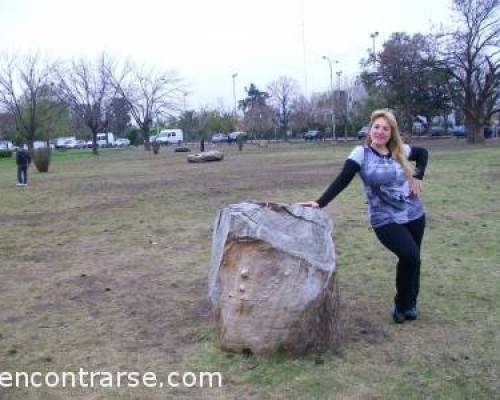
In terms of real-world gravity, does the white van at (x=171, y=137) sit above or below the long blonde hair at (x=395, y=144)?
above

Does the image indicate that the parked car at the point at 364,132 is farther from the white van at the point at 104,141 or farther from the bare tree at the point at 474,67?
the white van at the point at 104,141

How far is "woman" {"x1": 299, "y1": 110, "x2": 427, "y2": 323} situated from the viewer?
14.1 feet

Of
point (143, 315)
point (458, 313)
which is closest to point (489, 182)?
point (458, 313)

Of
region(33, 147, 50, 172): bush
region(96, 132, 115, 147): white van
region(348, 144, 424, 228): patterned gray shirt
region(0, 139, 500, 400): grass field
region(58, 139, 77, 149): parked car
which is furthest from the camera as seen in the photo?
region(96, 132, 115, 147): white van

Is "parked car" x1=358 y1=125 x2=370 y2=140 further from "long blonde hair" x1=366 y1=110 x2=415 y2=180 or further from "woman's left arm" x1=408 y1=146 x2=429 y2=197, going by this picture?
"woman's left arm" x1=408 y1=146 x2=429 y2=197

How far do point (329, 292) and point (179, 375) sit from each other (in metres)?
1.13

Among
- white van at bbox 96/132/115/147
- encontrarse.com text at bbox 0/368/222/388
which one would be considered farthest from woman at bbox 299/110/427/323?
white van at bbox 96/132/115/147

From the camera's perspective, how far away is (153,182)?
19.6 meters

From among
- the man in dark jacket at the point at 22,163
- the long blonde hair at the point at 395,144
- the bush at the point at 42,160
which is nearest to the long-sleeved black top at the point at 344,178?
the long blonde hair at the point at 395,144

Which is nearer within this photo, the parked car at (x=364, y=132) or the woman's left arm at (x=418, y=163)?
the woman's left arm at (x=418, y=163)

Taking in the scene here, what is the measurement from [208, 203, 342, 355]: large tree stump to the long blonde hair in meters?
0.85

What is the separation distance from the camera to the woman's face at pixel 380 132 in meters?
4.30

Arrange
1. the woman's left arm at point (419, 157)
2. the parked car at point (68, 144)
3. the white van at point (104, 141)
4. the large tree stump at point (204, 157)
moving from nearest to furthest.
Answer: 1. the woman's left arm at point (419, 157)
2. the large tree stump at point (204, 157)
3. the parked car at point (68, 144)
4. the white van at point (104, 141)

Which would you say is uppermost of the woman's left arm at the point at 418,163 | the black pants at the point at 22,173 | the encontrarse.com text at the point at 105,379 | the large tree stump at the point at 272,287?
the woman's left arm at the point at 418,163
